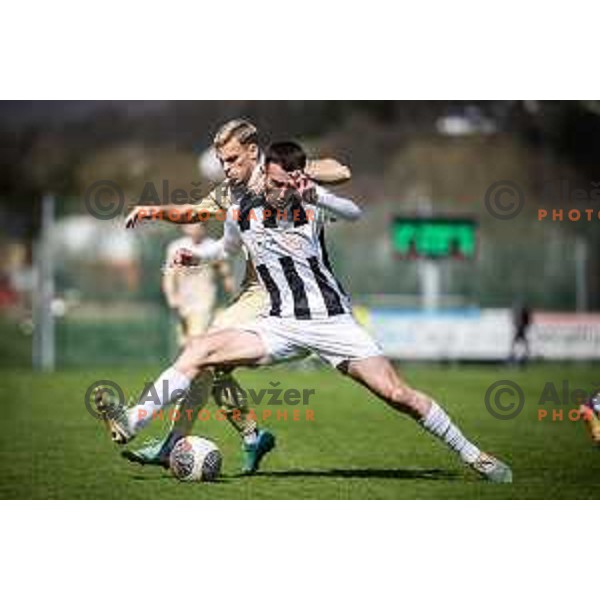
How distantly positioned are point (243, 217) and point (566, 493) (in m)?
1.95

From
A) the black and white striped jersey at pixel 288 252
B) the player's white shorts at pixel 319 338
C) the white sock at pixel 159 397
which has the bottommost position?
the white sock at pixel 159 397

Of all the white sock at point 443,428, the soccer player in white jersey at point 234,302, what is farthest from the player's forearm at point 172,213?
the white sock at point 443,428

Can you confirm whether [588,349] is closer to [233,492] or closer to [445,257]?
[445,257]

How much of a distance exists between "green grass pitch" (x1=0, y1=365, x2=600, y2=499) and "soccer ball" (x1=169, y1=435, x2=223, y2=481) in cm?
5

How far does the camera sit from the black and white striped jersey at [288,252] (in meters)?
6.00

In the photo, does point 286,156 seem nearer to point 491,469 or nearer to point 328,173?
point 328,173

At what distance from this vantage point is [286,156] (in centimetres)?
616

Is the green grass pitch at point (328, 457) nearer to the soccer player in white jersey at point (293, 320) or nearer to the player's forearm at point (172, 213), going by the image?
the soccer player in white jersey at point (293, 320)

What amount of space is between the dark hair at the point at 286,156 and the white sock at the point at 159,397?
1.10m

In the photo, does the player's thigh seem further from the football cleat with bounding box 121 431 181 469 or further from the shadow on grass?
the shadow on grass

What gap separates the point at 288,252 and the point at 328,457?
1.53 m

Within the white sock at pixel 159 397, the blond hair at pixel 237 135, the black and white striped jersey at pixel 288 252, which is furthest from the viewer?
the blond hair at pixel 237 135

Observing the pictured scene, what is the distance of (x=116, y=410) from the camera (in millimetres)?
5633

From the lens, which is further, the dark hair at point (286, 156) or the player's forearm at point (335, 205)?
the dark hair at point (286, 156)
